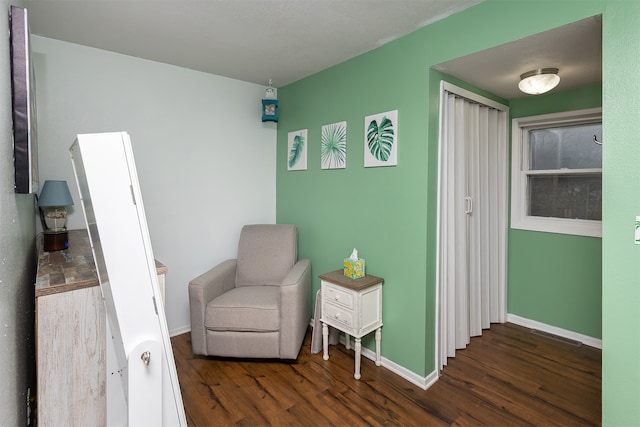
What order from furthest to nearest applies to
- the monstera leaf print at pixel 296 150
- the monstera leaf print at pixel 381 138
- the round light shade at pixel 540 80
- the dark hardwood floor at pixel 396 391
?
the monstera leaf print at pixel 296 150
the monstera leaf print at pixel 381 138
the round light shade at pixel 540 80
the dark hardwood floor at pixel 396 391

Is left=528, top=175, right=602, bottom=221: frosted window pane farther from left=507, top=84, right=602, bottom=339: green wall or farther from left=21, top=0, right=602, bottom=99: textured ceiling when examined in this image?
left=21, top=0, right=602, bottom=99: textured ceiling

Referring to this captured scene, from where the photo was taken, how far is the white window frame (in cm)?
270

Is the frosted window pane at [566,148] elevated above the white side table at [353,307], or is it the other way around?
the frosted window pane at [566,148]

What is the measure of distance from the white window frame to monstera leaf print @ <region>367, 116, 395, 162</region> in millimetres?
1518

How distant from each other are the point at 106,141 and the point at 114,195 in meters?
0.16

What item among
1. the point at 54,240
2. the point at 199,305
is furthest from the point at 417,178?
the point at 54,240

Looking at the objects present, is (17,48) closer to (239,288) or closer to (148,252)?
(148,252)

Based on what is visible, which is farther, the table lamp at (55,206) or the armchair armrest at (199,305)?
the armchair armrest at (199,305)

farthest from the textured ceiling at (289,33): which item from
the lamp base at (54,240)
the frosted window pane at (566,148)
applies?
the lamp base at (54,240)

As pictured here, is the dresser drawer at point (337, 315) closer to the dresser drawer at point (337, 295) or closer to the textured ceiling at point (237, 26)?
the dresser drawer at point (337, 295)

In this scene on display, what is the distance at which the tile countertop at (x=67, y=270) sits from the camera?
131 centimetres

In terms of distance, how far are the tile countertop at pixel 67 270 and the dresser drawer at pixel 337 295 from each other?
1.23m

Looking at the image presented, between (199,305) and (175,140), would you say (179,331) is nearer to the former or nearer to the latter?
(199,305)

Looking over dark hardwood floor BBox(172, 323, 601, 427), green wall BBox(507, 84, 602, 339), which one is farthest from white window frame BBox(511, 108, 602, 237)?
dark hardwood floor BBox(172, 323, 601, 427)
